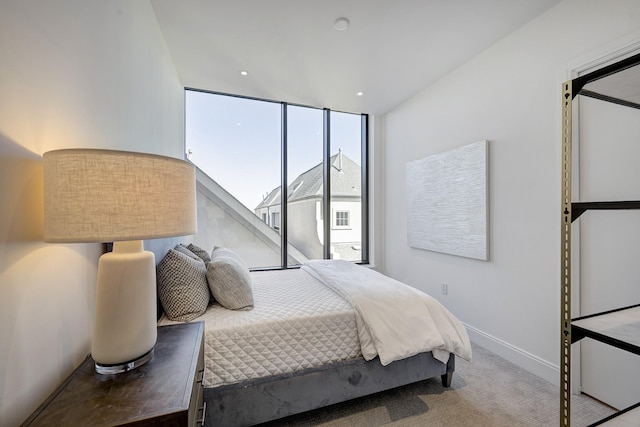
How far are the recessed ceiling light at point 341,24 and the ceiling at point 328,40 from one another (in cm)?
4

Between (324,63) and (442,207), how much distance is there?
1.96m

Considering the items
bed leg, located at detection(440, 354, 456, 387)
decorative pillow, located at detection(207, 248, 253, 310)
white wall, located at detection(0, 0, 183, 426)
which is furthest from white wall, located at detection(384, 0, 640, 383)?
white wall, located at detection(0, 0, 183, 426)

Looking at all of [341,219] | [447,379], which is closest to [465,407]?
[447,379]

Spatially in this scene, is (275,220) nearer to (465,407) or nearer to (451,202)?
(451,202)

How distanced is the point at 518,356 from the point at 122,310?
276cm

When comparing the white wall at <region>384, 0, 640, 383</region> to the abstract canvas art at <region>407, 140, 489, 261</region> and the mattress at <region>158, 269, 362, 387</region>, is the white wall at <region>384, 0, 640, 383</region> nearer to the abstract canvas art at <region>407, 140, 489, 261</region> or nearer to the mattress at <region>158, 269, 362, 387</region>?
the abstract canvas art at <region>407, 140, 489, 261</region>

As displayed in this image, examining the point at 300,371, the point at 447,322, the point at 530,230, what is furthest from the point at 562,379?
the point at 530,230

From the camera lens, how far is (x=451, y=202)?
2818 mm

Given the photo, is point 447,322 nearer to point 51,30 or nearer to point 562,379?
point 562,379

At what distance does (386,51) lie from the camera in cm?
251

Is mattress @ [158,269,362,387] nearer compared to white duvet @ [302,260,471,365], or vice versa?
mattress @ [158,269,362,387]

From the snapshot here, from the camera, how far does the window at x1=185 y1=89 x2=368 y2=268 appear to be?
3576mm

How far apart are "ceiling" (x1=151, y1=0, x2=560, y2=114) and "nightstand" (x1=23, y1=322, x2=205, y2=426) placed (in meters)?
2.29

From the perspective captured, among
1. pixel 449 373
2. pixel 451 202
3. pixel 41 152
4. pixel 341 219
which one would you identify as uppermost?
pixel 41 152
